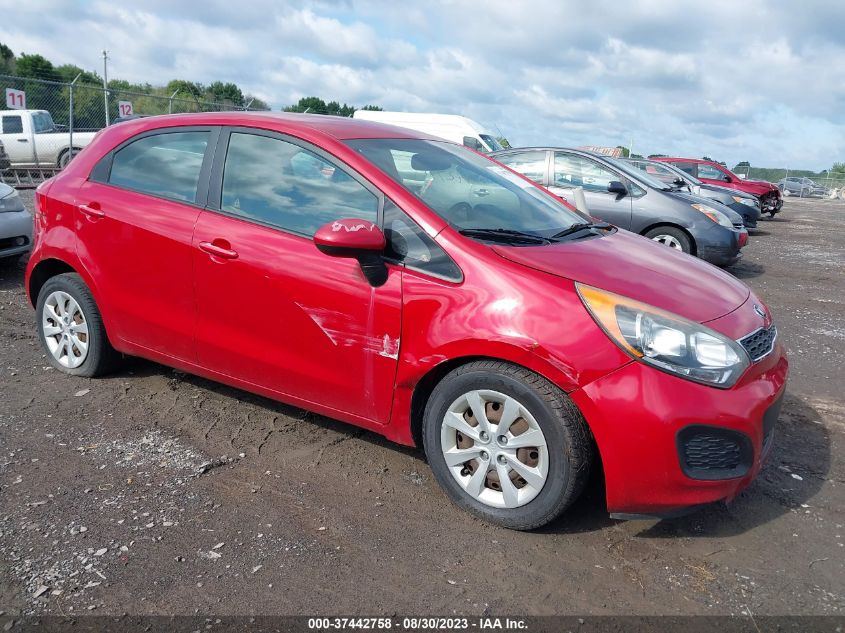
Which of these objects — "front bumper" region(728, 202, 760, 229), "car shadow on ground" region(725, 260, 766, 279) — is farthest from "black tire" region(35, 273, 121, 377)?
"front bumper" region(728, 202, 760, 229)

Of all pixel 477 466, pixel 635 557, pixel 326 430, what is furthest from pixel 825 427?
pixel 326 430

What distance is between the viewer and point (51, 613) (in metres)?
2.52

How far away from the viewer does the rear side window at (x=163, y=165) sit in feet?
13.0

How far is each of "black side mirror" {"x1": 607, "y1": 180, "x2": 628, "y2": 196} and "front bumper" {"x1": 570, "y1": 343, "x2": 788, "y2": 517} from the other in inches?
262

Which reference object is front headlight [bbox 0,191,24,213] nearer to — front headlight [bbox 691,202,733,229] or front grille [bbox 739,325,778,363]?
front grille [bbox 739,325,778,363]

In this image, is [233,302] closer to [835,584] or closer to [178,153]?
[178,153]

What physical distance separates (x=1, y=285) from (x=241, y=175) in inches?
185

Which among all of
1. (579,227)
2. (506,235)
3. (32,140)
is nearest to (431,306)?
(506,235)

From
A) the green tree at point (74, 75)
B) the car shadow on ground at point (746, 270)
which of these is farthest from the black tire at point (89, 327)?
the green tree at point (74, 75)

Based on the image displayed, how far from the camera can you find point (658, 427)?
9.05 ft

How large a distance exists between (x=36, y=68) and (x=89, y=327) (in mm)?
53620

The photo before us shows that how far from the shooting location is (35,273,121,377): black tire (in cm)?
442

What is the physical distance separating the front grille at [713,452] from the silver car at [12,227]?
22.5 ft

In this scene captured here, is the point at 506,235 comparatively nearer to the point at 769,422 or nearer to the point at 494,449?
the point at 494,449
